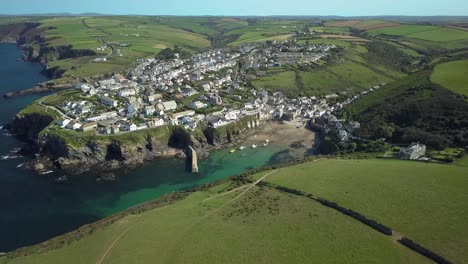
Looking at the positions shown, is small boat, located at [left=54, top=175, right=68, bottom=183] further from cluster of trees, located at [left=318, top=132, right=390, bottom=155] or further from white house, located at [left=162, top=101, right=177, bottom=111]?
cluster of trees, located at [left=318, top=132, right=390, bottom=155]

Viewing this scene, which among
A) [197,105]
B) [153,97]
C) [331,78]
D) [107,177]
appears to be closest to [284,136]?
[197,105]

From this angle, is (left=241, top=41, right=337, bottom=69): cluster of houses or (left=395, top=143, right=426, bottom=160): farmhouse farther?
(left=241, top=41, right=337, bottom=69): cluster of houses

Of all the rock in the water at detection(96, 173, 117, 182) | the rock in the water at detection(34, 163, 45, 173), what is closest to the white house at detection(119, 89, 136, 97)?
the rock in the water at detection(34, 163, 45, 173)

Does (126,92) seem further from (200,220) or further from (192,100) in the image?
(200,220)

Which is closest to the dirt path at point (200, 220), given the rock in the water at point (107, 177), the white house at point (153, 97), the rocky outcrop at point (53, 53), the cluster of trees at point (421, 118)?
the rock in the water at point (107, 177)

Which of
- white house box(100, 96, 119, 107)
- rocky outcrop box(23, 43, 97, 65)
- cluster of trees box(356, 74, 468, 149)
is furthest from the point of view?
rocky outcrop box(23, 43, 97, 65)

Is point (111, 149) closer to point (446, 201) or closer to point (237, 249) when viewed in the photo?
point (237, 249)

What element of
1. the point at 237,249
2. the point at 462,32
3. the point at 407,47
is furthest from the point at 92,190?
the point at 462,32
